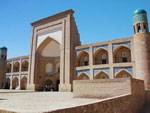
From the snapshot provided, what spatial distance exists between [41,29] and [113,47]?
11227mm

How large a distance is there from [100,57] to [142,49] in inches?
234

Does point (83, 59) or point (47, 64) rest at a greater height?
point (83, 59)

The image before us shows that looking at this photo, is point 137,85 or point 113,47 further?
point 113,47

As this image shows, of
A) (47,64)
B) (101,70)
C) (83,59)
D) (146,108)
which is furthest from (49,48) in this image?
(146,108)

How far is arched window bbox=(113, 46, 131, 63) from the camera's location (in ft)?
67.4

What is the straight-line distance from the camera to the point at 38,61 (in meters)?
26.6

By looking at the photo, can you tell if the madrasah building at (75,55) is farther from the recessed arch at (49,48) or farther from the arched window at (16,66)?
the arched window at (16,66)

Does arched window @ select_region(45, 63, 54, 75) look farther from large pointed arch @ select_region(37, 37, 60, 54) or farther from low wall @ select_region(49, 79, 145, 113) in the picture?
low wall @ select_region(49, 79, 145, 113)

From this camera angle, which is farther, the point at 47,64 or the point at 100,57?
the point at 47,64

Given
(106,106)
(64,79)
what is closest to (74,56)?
(64,79)

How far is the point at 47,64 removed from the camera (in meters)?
27.8

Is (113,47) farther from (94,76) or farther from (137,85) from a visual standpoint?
(137,85)

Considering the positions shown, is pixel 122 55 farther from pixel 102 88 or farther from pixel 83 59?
pixel 102 88

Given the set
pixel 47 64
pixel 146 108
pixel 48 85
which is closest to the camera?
pixel 146 108
